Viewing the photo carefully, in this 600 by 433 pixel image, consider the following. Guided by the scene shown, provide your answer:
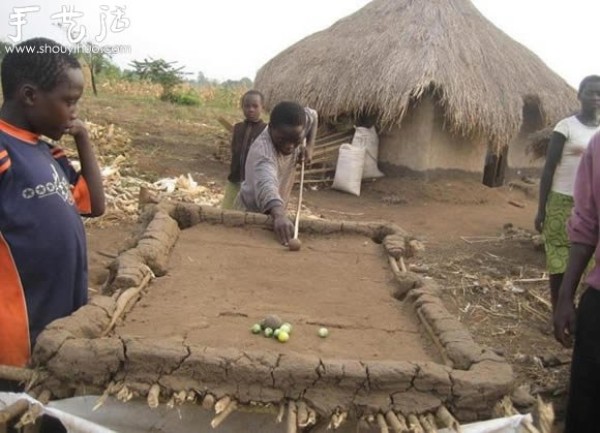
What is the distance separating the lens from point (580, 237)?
2475 mm

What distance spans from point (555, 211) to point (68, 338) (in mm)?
3797

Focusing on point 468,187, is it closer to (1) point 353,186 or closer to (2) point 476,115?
(2) point 476,115

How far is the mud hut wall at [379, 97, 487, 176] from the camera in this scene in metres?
10.5

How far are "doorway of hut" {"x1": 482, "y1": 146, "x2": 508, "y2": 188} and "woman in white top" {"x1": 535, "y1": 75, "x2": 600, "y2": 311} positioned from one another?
24.7 feet

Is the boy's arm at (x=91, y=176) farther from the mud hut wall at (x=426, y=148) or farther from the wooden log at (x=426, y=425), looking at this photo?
the mud hut wall at (x=426, y=148)

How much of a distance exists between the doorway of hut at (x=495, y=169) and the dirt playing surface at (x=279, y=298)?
9.11 metres

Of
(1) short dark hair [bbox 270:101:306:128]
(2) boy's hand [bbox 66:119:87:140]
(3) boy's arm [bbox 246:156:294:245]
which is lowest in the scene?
(3) boy's arm [bbox 246:156:294:245]

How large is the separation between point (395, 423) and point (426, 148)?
9.14m

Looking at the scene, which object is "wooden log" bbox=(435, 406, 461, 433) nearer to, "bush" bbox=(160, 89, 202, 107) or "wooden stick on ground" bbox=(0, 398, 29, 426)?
"wooden stick on ground" bbox=(0, 398, 29, 426)

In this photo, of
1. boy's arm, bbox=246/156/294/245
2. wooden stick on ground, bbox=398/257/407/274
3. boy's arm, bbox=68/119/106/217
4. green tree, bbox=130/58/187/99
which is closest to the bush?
green tree, bbox=130/58/187/99

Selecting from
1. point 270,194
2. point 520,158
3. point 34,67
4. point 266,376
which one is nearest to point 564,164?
point 270,194

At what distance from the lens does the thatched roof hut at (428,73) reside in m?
10.0

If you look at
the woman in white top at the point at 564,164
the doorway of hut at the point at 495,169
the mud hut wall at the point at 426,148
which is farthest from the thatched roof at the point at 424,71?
the woman in white top at the point at 564,164

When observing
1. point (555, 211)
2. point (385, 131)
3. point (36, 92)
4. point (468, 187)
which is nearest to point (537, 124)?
point (468, 187)
